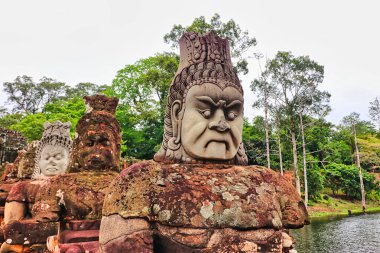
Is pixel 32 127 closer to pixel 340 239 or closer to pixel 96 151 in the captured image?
pixel 340 239

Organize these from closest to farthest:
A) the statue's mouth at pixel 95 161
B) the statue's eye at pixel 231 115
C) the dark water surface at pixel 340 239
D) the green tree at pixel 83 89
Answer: the statue's eye at pixel 231 115, the statue's mouth at pixel 95 161, the dark water surface at pixel 340 239, the green tree at pixel 83 89

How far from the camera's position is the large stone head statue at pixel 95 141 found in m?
4.09

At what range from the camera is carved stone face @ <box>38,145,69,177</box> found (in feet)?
18.2

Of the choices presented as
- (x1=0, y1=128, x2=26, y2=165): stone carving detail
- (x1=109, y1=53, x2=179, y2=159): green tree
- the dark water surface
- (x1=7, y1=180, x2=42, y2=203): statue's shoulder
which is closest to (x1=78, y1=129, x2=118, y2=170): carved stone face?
(x1=7, y1=180, x2=42, y2=203): statue's shoulder

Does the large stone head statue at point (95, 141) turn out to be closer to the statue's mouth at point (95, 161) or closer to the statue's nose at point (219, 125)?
the statue's mouth at point (95, 161)

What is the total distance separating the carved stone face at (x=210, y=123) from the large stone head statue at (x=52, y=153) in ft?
12.0

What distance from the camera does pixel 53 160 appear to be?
5602 mm

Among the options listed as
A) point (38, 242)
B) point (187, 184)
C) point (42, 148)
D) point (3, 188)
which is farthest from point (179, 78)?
point (3, 188)

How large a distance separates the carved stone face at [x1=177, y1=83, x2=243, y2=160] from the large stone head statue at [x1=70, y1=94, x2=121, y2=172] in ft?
5.78

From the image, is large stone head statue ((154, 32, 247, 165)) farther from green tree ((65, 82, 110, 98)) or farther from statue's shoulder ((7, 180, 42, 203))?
green tree ((65, 82, 110, 98))

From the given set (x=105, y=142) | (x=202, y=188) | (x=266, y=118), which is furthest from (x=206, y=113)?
(x=266, y=118)

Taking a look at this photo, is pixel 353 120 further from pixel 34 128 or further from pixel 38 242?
pixel 38 242

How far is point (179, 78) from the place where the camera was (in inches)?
113

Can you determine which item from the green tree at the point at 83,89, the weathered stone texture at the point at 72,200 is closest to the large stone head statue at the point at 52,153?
the weathered stone texture at the point at 72,200
